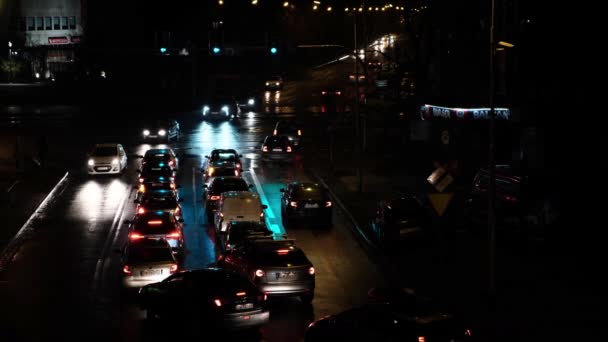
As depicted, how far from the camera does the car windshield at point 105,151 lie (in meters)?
42.1

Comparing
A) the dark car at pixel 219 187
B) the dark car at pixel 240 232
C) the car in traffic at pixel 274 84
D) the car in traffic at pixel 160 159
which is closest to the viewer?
the dark car at pixel 240 232

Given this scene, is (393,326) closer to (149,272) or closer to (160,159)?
(149,272)

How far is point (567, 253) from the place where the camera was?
2547 centimetres

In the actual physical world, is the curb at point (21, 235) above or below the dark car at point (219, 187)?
below

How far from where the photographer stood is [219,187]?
1259 inches

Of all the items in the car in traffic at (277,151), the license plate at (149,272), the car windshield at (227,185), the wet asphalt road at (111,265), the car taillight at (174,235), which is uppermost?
the car in traffic at (277,151)

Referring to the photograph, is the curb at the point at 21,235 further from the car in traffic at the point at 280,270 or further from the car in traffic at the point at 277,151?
the car in traffic at the point at 277,151

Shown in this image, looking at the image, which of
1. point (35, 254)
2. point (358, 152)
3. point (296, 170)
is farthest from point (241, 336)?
point (296, 170)

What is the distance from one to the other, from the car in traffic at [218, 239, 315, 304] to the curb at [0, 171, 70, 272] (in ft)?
29.7

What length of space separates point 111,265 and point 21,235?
5.66m

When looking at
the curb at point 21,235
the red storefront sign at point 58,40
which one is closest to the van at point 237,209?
the curb at point 21,235

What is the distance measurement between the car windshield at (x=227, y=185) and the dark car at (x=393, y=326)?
697 inches

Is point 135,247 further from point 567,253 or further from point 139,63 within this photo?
point 139,63

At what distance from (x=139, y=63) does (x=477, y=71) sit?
67.8 meters
